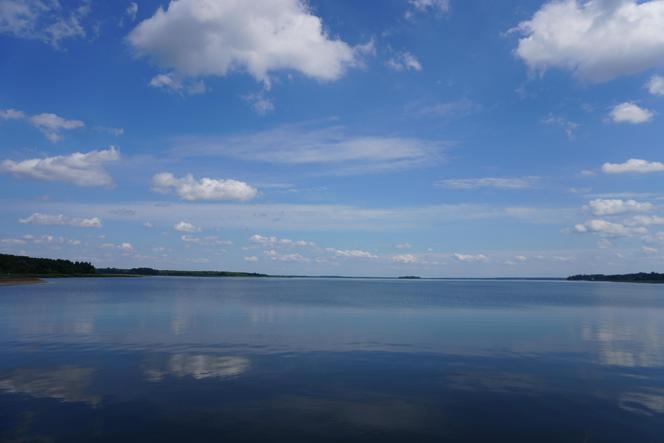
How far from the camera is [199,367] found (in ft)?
75.3

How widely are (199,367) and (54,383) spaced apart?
606 cm

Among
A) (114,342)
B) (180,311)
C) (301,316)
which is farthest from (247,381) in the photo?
(180,311)

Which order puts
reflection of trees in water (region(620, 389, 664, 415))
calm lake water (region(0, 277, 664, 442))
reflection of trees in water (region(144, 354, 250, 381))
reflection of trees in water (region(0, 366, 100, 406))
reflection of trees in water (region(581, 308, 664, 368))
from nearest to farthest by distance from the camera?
calm lake water (region(0, 277, 664, 442))
reflection of trees in water (region(620, 389, 664, 415))
reflection of trees in water (region(0, 366, 100, 406))
reflection of trees in water (region(144, 354, 250, 381))
reflection of trees in water (region(581, 308, 664, 368))

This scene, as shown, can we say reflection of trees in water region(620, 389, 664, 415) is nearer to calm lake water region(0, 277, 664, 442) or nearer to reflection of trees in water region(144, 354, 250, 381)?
calm lake water region(0, 277, 664, 442)

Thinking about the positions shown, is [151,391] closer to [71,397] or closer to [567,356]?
[71,397]

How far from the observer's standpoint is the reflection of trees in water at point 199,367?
21.3m

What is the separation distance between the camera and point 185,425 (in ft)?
48.0

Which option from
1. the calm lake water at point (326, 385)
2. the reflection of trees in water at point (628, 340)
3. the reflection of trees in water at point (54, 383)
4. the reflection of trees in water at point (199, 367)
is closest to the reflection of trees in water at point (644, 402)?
the calm lake water at point (326, 385)

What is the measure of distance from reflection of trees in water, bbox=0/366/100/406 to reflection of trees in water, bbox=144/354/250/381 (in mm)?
2683

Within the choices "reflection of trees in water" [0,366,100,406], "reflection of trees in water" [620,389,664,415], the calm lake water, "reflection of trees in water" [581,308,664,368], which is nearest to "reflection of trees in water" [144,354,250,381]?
A: the calm lake water

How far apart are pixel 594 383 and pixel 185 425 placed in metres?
17.1

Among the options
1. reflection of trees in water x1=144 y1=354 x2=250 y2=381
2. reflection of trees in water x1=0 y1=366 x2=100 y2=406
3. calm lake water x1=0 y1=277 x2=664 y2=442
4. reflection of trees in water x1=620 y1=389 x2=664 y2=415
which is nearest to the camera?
calm lake water x1=0 y1=277 x2=664 y2=442

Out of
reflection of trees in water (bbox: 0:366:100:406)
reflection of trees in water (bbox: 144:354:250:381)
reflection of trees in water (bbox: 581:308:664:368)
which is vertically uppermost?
reflection of trees in water (bbox: 581:308:664:368)

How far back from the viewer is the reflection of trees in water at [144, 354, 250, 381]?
21328mm
